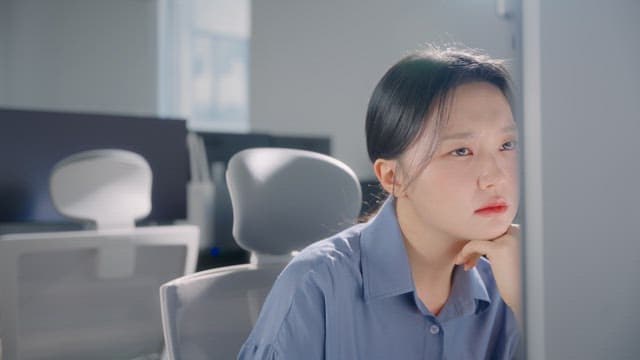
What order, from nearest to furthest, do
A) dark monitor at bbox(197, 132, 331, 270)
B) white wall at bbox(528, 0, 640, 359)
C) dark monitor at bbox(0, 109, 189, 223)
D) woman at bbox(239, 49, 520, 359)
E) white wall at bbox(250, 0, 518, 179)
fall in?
1. white wall at bbox(528, 0, 640, 359)
2. woman at bbox(239, 49, 520, 359)
3. dark monitor at bbox(0, 109, 189, 223)
4. dark monitor at bbox(197, 132, 331, 270)
5. white wall at bbox(250, 0, 518, 179)

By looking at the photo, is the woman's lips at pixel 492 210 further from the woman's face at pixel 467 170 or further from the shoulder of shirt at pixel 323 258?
the shoulder of shirt at pixel 323 258

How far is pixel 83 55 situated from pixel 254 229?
2663 mm

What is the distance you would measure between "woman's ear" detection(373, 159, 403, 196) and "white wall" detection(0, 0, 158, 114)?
2.79 metres

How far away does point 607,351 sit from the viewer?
268mm

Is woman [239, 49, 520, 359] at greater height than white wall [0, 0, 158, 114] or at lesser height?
lesser

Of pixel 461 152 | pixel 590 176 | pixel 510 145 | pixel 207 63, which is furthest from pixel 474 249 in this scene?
pixel 207 63

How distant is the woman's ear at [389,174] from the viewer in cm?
68

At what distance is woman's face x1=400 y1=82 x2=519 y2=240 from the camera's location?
500mm

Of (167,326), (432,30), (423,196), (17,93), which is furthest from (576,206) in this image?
(17,93)

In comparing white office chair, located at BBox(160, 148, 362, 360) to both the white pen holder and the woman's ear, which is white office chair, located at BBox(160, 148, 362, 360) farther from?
the white pen holder

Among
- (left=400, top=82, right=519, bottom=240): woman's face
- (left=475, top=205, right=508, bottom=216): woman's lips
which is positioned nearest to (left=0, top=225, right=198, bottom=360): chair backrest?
(left=400, top=82, right=519, bottom=240): woman's face

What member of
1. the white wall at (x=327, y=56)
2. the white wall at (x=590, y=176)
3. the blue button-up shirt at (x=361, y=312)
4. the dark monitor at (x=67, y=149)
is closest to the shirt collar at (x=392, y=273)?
the blue button-up shirt at (x=361, y=312)

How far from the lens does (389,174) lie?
0.69m

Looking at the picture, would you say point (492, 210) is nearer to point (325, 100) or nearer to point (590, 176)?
point (590, 176)
